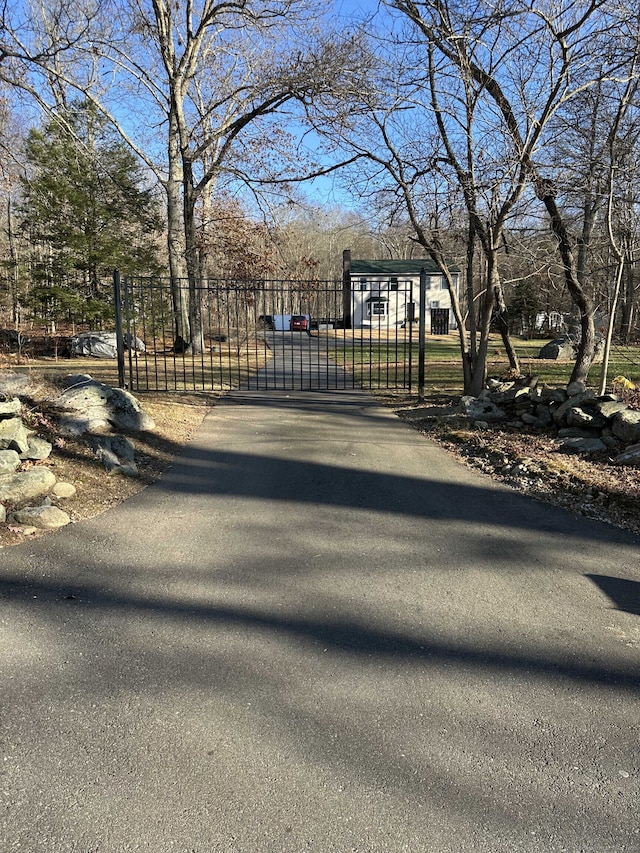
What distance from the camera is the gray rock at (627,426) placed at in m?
7.35

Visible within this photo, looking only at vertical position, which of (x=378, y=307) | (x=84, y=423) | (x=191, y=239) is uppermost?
(x=191, y=239)

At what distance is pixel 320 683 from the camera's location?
2980 mm

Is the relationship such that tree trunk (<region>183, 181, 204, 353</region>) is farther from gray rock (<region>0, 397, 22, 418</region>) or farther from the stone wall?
gray rock (<region>0, 397, 22, 418</region>)

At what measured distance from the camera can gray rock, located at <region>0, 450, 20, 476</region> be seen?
5.41 meters

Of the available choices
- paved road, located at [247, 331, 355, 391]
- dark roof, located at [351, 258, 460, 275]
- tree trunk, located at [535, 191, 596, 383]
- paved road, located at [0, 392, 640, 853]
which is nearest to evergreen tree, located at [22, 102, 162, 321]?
paved road, located at [247, 331, 355, 391]

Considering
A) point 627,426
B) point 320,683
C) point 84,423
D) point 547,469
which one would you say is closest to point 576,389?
point 627,426

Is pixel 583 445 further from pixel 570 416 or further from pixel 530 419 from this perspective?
pixel 530 419

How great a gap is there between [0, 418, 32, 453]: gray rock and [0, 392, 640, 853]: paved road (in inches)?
50.0

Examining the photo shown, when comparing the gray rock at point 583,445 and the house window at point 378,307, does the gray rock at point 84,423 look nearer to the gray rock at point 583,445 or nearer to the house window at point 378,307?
the gray rock at point 583,445

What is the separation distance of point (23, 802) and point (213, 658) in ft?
3.62

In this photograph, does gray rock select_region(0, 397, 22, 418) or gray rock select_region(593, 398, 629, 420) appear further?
gray rock select_region(593, 398, 629, 420)

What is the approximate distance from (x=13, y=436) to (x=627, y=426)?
6898 millimetres

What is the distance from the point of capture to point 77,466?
6250 mm

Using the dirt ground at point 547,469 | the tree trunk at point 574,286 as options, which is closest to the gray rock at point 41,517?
the dirt ground at point 547,469
